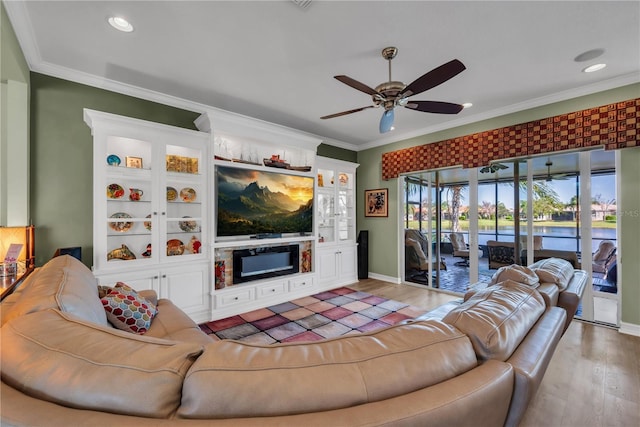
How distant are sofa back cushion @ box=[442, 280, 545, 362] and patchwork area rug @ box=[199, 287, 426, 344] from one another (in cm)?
183

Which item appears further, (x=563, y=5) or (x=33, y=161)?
(x=33, y=161)

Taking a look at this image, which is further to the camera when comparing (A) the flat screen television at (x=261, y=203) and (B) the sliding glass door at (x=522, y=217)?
(A) the flat screen television at (x=261, y=203)

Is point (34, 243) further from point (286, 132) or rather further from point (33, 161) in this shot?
point (286, 132)

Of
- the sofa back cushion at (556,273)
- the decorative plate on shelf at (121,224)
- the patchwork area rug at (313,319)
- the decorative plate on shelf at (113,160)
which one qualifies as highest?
the decorative plate on shelf at (113,160)

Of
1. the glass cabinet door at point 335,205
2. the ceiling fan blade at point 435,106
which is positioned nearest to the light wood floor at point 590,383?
the ceiling fan blade at point 435,106

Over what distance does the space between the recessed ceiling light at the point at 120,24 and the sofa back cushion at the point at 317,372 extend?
258 centimetres

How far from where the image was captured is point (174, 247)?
3309mm

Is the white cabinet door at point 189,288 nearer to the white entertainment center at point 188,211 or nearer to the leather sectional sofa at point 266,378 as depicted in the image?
the white entertainment center at point 188,211

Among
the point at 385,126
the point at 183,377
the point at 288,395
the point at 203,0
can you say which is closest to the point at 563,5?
the point at 385,126

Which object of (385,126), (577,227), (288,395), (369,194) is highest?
(385,126)

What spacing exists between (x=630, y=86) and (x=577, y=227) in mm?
1643

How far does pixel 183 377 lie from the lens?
0.66 meters

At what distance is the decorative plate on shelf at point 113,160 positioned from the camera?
2910mm

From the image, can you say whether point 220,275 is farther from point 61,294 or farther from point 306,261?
point 61,294
